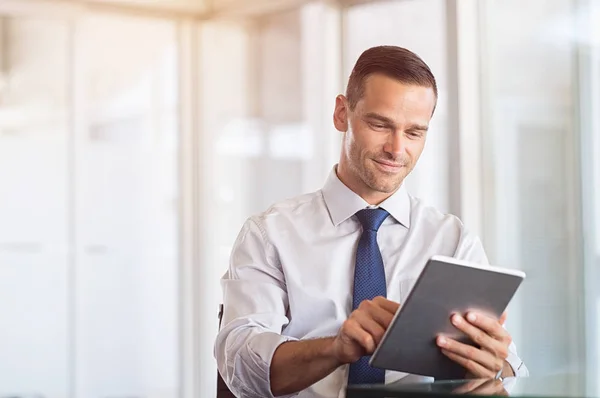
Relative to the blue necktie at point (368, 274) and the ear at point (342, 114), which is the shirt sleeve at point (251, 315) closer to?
the blue necktie at point (368, 274)

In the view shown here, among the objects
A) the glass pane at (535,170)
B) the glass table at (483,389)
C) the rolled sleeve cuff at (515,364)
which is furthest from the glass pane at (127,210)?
the glass table at (483,389)

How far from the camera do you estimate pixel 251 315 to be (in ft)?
6.32

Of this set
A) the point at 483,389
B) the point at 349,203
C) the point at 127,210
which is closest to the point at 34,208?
the point at 127,210

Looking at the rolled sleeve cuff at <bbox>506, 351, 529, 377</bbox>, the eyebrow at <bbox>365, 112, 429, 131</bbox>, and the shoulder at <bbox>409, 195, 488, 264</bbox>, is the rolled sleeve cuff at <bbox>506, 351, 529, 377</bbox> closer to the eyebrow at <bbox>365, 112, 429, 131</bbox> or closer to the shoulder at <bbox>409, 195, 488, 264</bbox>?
the shoulder at <bbox>409, 195, 488, 264</bbox>

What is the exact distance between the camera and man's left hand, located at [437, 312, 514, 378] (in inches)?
62.9

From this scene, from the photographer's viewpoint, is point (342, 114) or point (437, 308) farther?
point (342, 114)

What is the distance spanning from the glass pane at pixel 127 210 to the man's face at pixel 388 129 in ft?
9.44

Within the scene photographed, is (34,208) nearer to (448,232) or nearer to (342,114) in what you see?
(342,114)

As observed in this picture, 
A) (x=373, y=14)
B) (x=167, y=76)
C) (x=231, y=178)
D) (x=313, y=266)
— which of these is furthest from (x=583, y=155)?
(x=167, y=76)

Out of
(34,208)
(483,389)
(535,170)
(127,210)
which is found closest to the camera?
(483,389)

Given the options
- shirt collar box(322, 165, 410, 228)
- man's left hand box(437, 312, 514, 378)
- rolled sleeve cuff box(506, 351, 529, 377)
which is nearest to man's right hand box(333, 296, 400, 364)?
man's left hand box(437, 312, 514, 378)

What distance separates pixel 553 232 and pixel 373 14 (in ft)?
4.57

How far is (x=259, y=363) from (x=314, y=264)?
312 mm

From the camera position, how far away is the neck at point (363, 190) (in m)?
2.11
